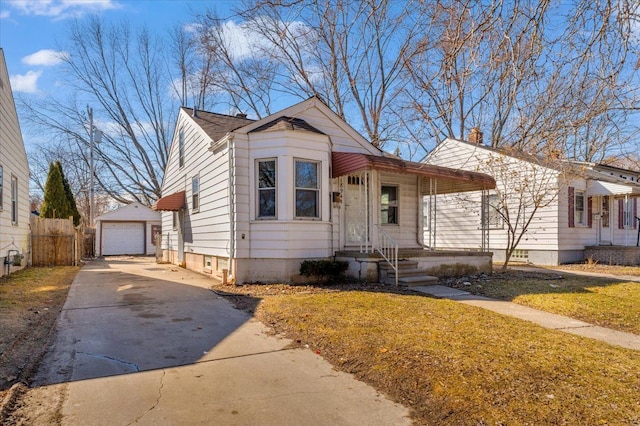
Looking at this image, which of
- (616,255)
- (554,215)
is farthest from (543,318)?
(616,255)

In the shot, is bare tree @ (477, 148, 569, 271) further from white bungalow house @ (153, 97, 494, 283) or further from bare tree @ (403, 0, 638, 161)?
bare tree @ (403, 0, 638, 161)

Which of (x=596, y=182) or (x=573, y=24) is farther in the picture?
(x=596, y=182)

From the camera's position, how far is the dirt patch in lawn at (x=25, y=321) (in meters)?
3.99

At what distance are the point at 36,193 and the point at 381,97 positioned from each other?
35308 millimetres

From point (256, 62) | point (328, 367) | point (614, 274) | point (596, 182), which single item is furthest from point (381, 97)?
point (328, 367)

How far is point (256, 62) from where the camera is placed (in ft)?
67.2

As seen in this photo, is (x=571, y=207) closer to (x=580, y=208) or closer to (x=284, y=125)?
(x=580, y=208)

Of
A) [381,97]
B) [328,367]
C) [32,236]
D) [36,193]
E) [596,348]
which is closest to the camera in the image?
[328,367]

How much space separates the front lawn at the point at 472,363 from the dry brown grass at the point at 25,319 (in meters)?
2.84

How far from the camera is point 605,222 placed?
1708 centimetres

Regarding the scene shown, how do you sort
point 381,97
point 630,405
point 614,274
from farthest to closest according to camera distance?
1. point 381,97
2. point 614,274
3. point 630,405

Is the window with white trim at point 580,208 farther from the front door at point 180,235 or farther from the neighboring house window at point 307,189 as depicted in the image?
the front door at point 180,235

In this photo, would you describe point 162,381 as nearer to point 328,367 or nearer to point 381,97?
point 328,367

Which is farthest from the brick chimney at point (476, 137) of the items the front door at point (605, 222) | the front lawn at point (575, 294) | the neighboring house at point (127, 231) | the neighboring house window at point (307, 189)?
the neighboring house at point (127, 231)
